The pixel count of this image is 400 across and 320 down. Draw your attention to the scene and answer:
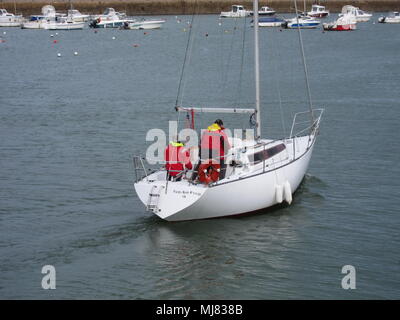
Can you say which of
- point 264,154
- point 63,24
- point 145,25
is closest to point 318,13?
point 145,25

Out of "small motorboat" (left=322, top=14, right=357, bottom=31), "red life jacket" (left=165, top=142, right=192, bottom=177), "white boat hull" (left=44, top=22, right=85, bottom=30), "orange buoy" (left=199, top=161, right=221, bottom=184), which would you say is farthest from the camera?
"white boat hull" (left=44, top=22, right=85, bottom=30)

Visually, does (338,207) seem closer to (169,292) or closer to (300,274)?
(300,274)

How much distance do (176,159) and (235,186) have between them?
1730 millimetres

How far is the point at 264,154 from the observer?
20531 millimetres

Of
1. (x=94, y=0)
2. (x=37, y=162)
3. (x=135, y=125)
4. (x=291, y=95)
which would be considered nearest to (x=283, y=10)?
(x=94, y=0)

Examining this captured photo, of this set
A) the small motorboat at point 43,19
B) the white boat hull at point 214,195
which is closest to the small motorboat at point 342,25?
the small motorboat at point 43,19

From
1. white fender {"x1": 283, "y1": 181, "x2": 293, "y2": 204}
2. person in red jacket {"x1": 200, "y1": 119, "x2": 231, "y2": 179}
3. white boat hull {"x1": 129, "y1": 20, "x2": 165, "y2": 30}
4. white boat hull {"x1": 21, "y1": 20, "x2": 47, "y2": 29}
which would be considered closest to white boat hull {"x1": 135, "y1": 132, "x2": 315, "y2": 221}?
white fender {"x1": 283, "y1": 181, "x2": 293, "y2": 204}

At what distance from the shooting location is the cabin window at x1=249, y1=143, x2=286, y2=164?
20312 millimetres

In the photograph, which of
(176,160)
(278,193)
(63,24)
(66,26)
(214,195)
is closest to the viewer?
(214,195)

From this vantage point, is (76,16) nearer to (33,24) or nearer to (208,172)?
(33,24)

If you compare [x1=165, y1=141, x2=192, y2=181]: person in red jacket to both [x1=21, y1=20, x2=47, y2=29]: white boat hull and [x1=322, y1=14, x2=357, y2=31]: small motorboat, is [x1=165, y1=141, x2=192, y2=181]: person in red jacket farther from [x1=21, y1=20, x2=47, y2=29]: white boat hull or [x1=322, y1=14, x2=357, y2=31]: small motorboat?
[x1=21, y1=20, x2=47, y2=29]: white boat hull

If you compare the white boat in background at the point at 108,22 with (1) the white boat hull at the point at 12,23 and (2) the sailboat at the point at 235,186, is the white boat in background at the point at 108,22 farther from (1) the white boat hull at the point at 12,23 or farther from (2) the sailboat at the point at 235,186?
(2) the sailboat at the point at 235,186

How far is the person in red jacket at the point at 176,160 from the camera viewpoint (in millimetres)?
19344

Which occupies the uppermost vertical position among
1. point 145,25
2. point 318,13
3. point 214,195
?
point 318,13
